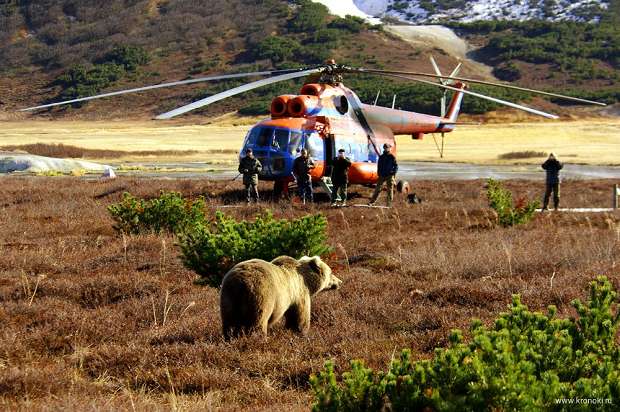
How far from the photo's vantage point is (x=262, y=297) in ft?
23.2

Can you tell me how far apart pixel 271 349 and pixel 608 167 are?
42.9m

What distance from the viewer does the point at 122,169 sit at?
41062 mm

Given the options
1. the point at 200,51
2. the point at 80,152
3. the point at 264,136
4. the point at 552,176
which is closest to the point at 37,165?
the point at 80,152

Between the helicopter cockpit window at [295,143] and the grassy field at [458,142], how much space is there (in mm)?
27222

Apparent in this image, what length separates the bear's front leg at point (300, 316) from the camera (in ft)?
25.3

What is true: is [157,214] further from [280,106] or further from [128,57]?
[128,57]

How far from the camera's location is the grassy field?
54.1 m

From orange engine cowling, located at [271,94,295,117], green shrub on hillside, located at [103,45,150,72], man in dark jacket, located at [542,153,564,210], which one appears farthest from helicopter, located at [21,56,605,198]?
green shrub on hillside, located at [103,45,150,72]

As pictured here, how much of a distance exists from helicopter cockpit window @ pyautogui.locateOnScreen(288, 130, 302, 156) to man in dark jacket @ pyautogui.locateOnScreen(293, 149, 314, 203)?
0.35 metres

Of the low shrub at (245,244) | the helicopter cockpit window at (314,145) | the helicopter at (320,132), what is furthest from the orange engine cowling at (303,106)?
the low shrub at (245,244)

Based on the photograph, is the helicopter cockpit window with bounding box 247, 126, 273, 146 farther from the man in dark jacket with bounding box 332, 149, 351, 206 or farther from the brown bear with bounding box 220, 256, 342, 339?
the brown bear with bounding box 220, 256, 342, 339

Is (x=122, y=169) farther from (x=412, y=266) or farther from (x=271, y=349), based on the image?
(x=271, y=349)

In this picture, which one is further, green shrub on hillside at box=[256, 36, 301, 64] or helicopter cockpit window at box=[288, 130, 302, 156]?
green shrub on hillside at box=[256, 36, 301, 64]

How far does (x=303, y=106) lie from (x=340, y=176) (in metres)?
2.30
